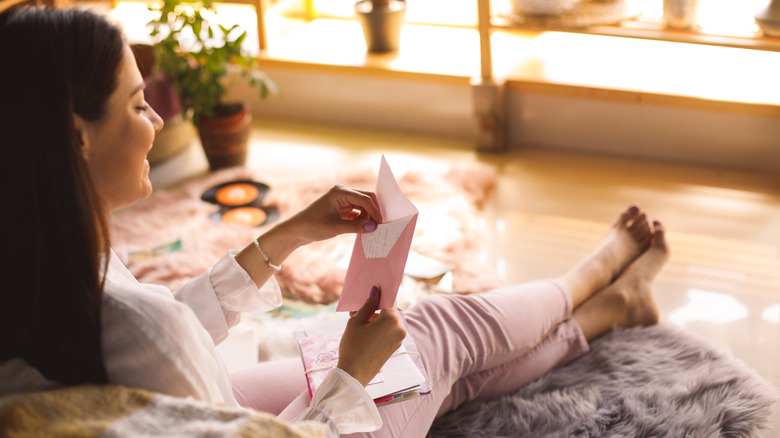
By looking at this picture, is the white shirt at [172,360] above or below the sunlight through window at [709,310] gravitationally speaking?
above

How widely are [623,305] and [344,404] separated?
2.82 feet

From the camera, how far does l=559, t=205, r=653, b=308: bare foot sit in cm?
167

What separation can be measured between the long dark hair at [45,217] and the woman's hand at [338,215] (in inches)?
17.9

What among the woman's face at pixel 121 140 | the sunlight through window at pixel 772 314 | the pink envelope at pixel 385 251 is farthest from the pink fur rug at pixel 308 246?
the woman's face at pixel 121 140

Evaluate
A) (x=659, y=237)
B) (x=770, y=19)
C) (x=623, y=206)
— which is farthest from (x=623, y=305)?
(x=770, y=19)

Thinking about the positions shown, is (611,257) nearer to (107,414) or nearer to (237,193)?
(237,193)

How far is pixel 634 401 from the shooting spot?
4.79ft

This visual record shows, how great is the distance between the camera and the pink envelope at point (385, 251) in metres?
1.04

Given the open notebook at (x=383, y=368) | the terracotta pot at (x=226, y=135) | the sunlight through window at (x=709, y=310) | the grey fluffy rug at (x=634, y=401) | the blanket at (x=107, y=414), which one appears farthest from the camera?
the terracotta pot at (x=226, y=135)

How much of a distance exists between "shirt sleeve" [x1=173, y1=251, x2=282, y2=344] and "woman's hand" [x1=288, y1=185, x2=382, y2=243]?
0.12 metres

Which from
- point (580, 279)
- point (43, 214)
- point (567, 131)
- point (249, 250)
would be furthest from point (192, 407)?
point (567, 131)

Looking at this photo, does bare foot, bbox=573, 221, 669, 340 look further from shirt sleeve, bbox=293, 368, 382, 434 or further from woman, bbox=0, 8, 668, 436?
Result: shirt sleeve, bbox=293, 368, 382, 434

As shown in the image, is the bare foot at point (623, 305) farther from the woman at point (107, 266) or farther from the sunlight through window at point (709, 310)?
the woman at point (107, 266)

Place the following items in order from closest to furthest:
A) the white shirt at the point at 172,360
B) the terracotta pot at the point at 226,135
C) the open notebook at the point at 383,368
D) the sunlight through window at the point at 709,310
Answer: the white shirt at the point at 172,360 < the open notebook at the point at 383,368 < the sunlight through window at the point at 709,310 < the terracotta pot at the point at 226,135
